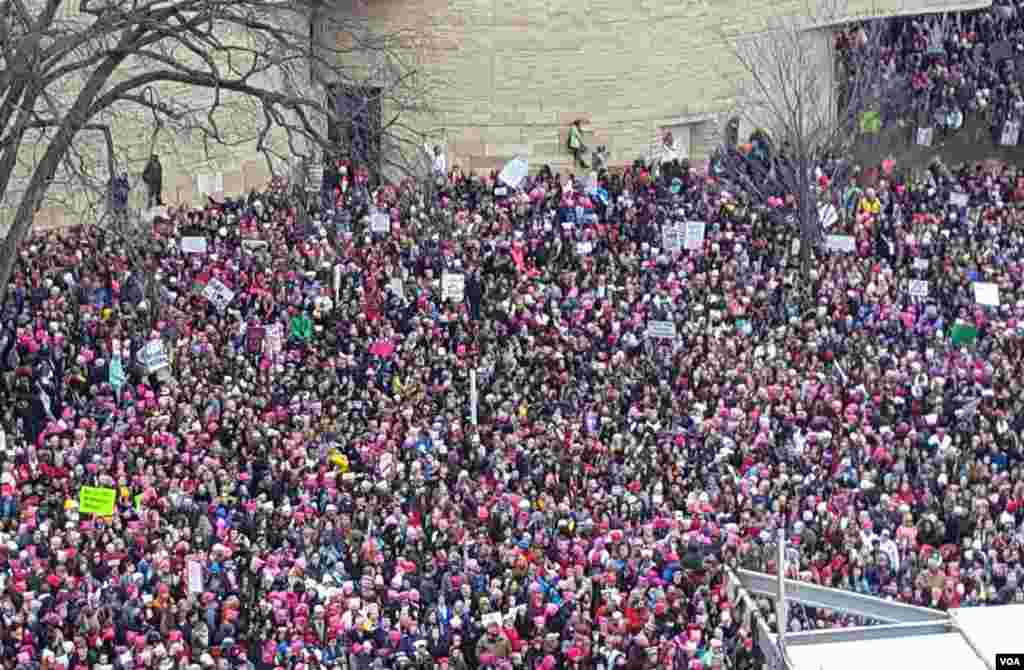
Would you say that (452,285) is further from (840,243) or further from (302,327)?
(840,243)

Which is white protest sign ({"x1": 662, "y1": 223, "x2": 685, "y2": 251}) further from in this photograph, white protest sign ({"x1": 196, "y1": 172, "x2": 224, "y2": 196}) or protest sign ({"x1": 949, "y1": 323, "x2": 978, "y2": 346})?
white protest sign ({"x1": 196, "y1": 172, "x2": 224, "y2": 196})

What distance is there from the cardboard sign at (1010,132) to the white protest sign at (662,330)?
12.9m

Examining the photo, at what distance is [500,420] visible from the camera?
37.0 metres

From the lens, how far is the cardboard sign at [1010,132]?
49.9 m

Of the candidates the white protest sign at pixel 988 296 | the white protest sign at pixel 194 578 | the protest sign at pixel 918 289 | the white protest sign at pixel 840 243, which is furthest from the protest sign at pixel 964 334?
the white protest sign at pixel 194 578

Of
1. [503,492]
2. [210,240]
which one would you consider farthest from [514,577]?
[210,240]

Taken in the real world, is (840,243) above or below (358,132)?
below

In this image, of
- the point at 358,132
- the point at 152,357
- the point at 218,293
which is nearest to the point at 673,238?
the point at 358,132

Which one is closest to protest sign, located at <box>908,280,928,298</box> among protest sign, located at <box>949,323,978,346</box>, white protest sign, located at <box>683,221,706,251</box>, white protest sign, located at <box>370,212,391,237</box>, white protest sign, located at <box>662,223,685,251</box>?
protest sign, located at <box>949,323,978,346</box>

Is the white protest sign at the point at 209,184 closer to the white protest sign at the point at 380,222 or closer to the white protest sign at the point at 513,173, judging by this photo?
the white protest sign at the point at 380,222

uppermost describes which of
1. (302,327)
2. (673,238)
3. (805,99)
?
(805,99)

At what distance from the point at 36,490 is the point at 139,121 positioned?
11988 mm

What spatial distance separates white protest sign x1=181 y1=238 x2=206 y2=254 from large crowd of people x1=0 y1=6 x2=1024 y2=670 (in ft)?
0.11

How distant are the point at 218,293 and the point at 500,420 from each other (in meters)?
4.71
